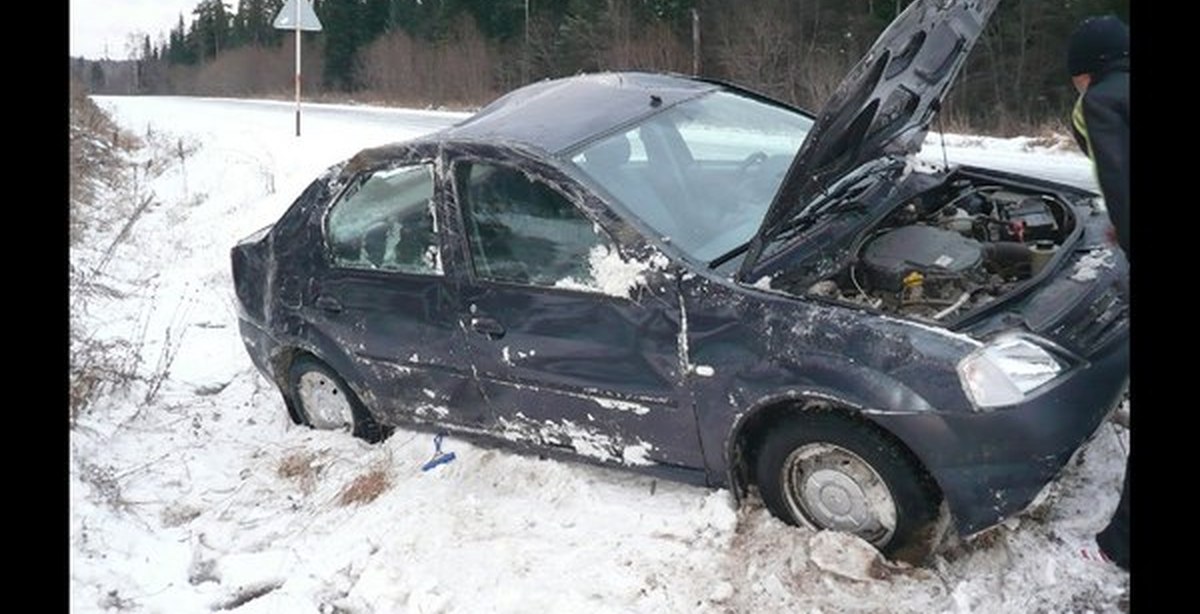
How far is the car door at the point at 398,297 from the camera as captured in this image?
13.1 ft

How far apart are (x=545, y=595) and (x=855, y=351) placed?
132cm

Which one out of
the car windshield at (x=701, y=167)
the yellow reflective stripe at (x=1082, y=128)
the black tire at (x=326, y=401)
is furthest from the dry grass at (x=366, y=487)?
the yellow reflective stripe at (x=1082, y=128)

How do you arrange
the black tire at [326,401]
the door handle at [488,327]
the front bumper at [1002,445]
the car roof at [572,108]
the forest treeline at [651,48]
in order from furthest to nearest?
1. the forest treeline at [651,48]
2. the black tire at [326,401]
3. the car roof at [572,108]
4. the door handle at [488,327]
5. the front bumper at [1002,445]

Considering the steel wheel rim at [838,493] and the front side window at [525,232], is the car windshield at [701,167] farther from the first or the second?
the steel wheel rim at [838,493]

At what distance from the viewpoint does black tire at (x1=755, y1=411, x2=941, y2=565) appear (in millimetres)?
3090

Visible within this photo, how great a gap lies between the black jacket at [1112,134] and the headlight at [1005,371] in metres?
0.41

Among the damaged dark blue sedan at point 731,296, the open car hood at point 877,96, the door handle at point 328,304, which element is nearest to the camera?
the damaged dark blue sedan at point 731,296

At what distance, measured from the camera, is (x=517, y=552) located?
11.7 ft

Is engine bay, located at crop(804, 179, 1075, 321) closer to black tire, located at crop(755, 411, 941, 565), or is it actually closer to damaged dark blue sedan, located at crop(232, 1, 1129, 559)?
damaged dark blue sedan, located at crop(232, 1, 1129, 559)

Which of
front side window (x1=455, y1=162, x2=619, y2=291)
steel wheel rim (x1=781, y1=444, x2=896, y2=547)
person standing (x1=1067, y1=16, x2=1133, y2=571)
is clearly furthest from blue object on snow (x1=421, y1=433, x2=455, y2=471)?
person standing (x1=1067, y1=16, x2=1133, y2=571)

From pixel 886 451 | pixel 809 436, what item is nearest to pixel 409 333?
pixel 809 436

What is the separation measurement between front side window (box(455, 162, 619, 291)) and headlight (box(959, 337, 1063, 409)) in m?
1.27

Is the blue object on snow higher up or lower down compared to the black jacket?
lower down
